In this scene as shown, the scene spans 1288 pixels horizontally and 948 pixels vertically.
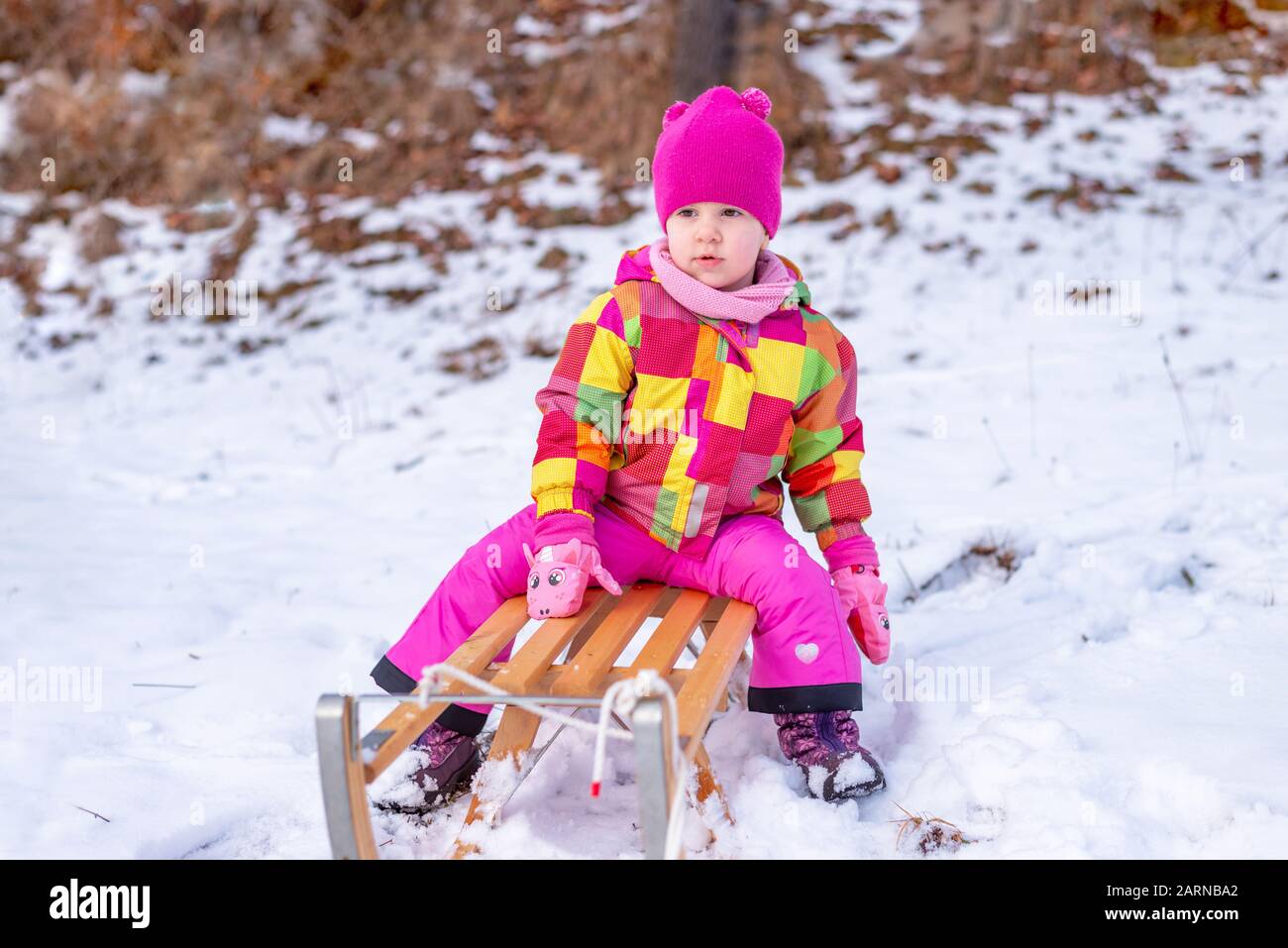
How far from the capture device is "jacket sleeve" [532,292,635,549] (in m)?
2.34

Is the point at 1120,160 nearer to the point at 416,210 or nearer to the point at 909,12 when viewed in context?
the point at 909,12

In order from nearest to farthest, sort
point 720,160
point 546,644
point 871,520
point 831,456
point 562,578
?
point 546,644, point 562,578, point 720,160, point 831,456, point 871,520

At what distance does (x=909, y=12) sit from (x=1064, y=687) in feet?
25.5

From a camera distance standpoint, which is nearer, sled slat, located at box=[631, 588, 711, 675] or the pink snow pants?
sled slat, located at box=[631, 588, 711, 675]

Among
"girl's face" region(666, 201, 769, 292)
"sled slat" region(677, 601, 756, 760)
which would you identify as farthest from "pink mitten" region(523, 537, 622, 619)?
"girl's face" region(666, 201, 769, 292)

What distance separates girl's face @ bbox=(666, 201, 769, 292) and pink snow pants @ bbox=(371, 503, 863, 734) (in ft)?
1.72

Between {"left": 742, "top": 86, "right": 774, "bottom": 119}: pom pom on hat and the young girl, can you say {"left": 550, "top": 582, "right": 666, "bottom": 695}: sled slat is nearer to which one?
the young girl

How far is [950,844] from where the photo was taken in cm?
208

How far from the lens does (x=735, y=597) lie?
2.38 metres

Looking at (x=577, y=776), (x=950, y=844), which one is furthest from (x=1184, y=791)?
(x=577, y=776)

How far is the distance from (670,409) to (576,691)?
66cm

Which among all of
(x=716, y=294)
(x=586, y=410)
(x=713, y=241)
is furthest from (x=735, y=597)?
(x=713, y=241)

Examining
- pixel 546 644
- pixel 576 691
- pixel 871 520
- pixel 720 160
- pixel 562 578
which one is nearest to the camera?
pixel 576 691

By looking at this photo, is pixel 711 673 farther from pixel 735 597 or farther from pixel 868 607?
pixel 868 607
